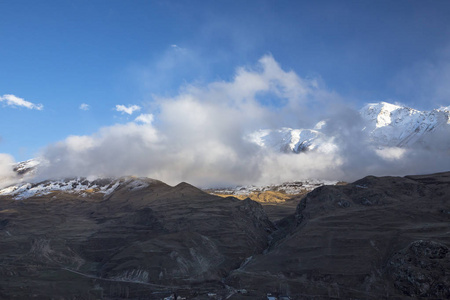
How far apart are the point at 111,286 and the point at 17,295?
4321 centimetres

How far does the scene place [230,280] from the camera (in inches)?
7697

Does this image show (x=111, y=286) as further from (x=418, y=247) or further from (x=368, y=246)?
(x=418, y=247)

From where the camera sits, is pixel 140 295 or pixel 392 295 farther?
pixel 140 295

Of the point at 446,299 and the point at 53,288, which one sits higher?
the point at 53,288

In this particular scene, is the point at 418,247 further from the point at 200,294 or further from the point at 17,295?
the point at 17,295

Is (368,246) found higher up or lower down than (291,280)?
higher up

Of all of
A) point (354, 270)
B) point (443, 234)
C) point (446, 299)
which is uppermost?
point (443, 234)

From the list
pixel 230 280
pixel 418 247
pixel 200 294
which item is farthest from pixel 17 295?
pixel 418 247

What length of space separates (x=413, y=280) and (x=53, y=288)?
172m

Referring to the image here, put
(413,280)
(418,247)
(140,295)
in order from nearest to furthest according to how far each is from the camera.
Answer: (413,280)
(418,247)
(140,295)

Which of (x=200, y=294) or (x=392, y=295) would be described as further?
(x=200, y=294)

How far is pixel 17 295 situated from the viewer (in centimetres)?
17575

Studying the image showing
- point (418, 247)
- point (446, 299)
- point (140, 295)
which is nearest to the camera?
point (446, 299)

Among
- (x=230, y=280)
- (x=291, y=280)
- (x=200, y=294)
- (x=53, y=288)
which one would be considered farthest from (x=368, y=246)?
(x=53, y=288)
